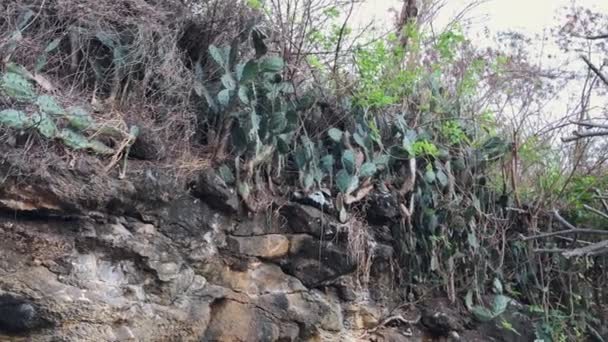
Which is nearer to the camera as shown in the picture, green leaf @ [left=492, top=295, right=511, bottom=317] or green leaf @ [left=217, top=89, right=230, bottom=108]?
green leaf @ [left=217, top=89, right=230, bottom=108]

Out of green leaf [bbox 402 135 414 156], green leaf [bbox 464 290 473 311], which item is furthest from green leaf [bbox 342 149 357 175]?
green leaf [bbox 464 290 473 311]

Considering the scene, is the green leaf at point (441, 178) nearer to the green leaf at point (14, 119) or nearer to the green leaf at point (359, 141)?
the green leaf at point (359, 141)

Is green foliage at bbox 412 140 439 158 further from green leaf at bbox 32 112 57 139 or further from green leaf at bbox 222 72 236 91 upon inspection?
green leaf at bbox 32 112 57 139

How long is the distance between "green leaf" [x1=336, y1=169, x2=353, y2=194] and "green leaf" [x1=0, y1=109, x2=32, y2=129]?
2008 millimetres

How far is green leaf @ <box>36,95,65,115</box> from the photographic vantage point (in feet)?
9.50

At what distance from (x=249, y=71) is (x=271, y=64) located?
175 millimetres

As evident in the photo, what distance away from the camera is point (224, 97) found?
3.67 meters

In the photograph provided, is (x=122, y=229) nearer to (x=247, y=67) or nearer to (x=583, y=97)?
(x=247, y=67)

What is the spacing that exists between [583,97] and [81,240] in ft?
15.5

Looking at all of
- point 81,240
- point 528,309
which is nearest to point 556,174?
point 528,309

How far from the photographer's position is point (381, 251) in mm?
4156

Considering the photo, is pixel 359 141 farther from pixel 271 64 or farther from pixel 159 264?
pixel 159 264

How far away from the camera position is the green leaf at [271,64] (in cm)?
378

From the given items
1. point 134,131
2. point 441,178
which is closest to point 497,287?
point 441,178
